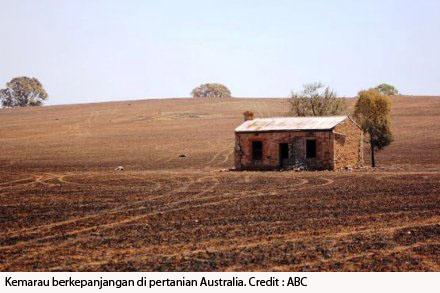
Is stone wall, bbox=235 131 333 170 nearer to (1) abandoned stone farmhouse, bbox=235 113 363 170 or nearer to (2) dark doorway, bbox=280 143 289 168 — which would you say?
(1) abandoned stone farmhouse, bbox=235 113 363 170

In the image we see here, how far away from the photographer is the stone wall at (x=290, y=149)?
33.2m

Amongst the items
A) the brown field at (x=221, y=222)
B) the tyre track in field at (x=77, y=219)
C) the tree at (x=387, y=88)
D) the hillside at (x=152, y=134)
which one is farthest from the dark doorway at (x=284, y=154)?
the tree at (x=387, y=88)

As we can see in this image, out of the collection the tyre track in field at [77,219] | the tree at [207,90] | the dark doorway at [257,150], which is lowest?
the tyre track in field at [77,219]

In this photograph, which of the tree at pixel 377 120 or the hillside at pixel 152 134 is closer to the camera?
the tree at pixel 377 120

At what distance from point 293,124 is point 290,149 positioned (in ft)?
5.72

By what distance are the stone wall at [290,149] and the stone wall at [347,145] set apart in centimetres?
58

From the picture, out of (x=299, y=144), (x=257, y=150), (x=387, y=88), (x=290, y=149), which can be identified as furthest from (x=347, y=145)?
(x=387, y=88)

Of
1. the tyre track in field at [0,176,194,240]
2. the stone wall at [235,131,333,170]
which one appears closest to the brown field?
the tyre track in field at [0,176,194,240]

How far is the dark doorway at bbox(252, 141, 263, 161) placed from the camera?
1374 inches

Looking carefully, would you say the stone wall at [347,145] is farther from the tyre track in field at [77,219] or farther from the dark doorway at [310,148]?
the tyre track in field at [77,219]

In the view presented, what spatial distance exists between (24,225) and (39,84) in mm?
116749

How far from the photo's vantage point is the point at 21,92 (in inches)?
4779

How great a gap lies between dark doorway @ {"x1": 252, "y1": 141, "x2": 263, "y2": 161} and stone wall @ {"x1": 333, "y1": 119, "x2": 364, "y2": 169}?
437 cm
